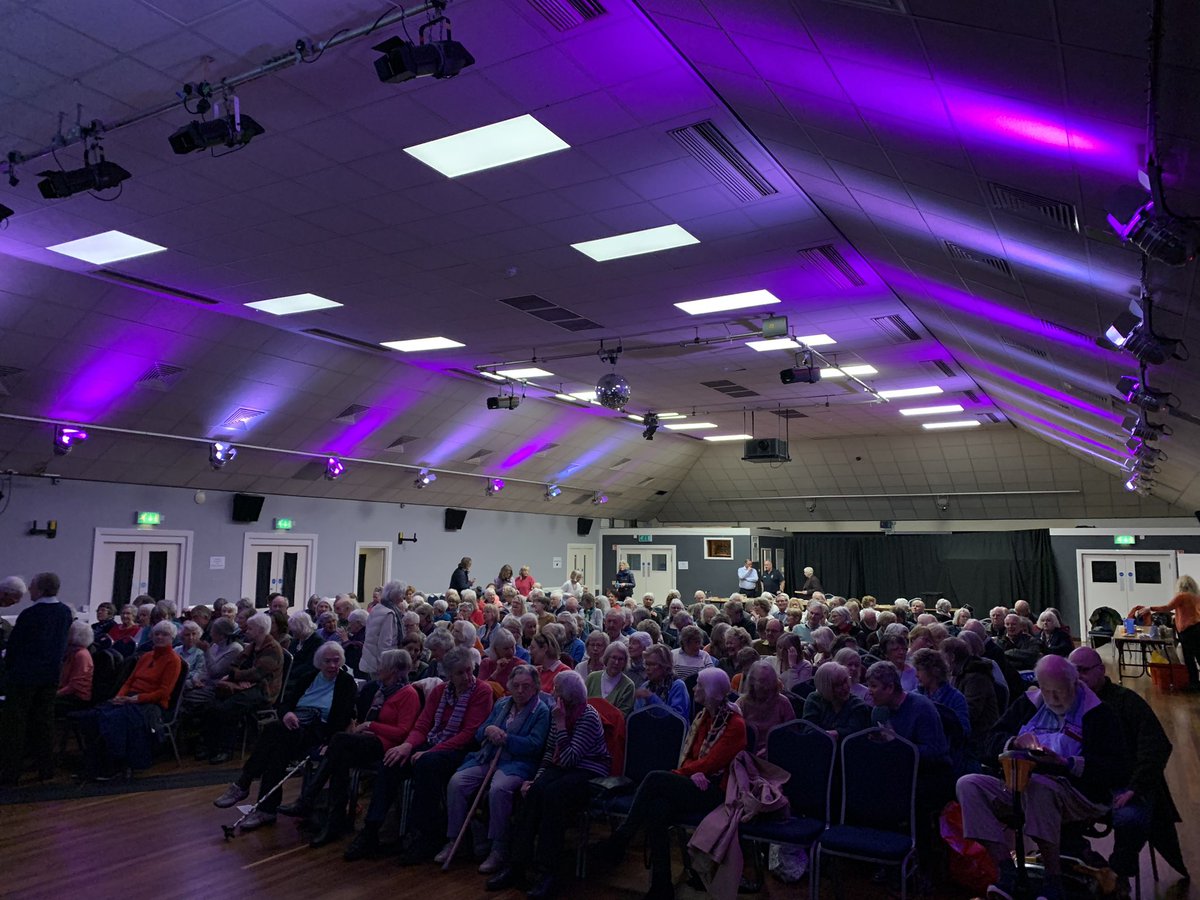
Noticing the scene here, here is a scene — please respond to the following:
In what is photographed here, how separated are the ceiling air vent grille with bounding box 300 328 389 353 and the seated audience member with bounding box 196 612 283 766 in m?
4.13

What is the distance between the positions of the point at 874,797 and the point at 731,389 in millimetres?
10028

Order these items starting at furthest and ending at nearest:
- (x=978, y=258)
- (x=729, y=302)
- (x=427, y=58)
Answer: (x=729, y=302) < (x=978, y=258) < (x=427, y=58)

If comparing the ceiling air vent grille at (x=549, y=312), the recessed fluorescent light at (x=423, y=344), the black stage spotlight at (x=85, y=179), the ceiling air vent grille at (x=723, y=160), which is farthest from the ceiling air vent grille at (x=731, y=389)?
the black stage spotlight at (x=85, y=179)

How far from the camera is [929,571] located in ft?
66.4

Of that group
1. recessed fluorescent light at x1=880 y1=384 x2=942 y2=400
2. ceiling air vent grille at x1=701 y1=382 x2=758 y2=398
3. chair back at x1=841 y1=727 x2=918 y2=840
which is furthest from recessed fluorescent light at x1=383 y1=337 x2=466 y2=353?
chair back at x1=841 y1=727 x2=918 y2=840

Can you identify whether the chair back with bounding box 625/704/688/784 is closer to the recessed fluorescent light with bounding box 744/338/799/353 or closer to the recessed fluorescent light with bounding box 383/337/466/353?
the recessed fluorescent light with bounding box 744/338/799/353

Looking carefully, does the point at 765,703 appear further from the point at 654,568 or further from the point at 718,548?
the point at 654,568

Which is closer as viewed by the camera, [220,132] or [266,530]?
[220,132]

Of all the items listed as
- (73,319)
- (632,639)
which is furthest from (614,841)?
(73,319)

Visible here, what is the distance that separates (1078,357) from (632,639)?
178 inches

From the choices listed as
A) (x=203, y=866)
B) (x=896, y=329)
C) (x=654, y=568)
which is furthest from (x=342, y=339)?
(x=654, y=568)

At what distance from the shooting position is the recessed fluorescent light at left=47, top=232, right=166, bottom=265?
7.24 m

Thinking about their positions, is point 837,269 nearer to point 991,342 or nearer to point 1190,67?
point 991,342

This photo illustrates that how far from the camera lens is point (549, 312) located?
945 cm
